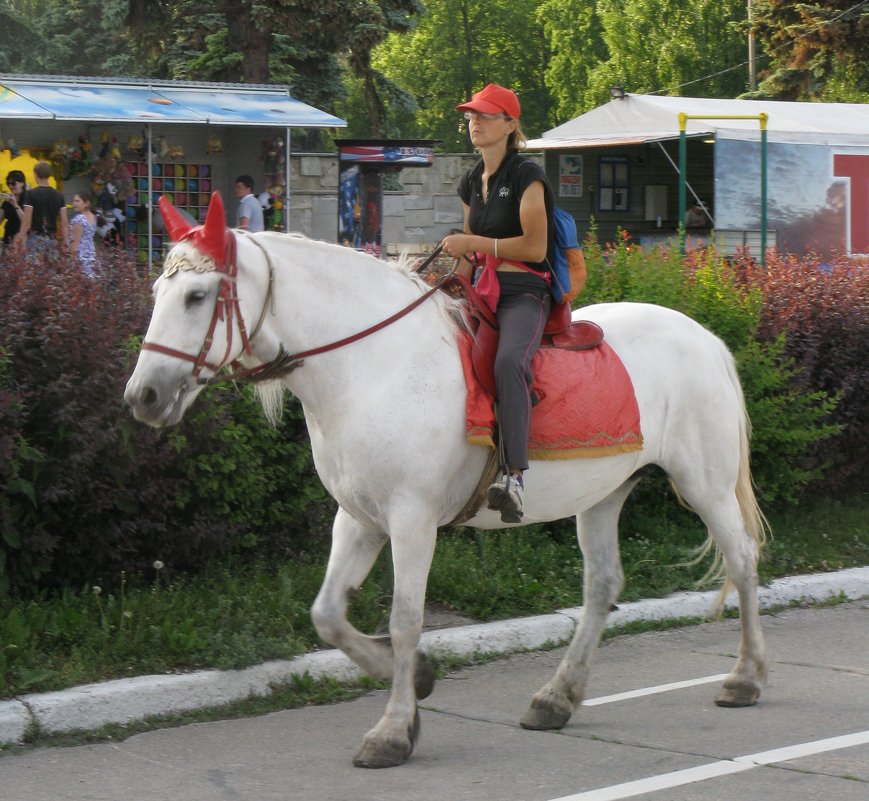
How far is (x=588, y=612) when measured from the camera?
6477mm

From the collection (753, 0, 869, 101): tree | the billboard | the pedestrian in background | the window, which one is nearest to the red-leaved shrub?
the pedestrian in background

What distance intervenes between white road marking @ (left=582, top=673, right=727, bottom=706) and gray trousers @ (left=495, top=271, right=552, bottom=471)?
151cm

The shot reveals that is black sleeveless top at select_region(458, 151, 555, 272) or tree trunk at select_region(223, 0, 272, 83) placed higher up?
tree trunk at select_region(223, 0, 272, 83)

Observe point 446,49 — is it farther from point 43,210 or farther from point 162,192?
point 43,210

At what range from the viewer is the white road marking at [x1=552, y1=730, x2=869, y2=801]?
5.07 meters

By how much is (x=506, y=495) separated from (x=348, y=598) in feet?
2.58

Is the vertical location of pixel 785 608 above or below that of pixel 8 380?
below

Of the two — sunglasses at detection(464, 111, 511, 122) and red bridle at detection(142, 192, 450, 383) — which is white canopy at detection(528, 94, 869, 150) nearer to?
sunglasses at detection(464, 111, 511, 122)

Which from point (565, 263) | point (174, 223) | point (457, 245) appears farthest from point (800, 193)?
point (174, 223)

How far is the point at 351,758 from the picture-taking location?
5543mm

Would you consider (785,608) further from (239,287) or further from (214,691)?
(239,287)

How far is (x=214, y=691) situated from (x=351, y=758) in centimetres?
99

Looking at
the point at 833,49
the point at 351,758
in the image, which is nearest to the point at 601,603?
the point at 351,758

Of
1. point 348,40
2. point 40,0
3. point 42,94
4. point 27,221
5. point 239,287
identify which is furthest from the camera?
point 40,0
